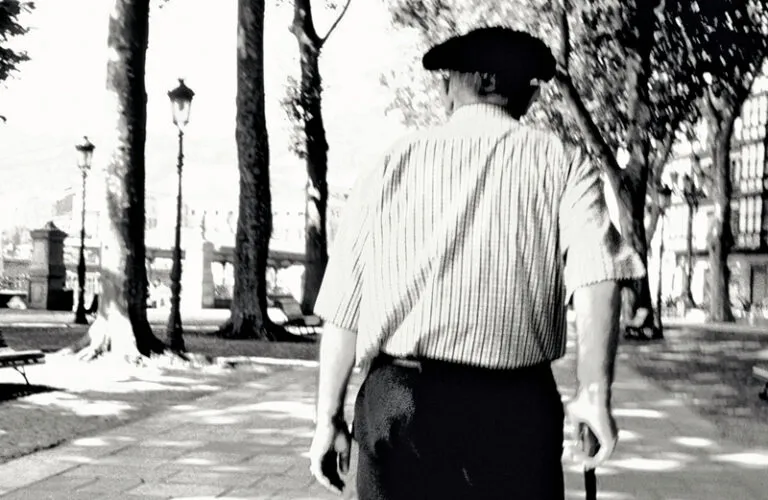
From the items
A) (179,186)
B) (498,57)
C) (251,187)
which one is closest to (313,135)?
(251,187)

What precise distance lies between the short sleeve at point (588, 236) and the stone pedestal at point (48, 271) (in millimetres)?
32792

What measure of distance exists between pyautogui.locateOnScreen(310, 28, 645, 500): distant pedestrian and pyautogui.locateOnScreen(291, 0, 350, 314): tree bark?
26528 mm

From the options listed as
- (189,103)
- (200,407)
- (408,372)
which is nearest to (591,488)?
(408,372)

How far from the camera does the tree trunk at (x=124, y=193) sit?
1554 cm

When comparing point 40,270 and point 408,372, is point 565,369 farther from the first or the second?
point 40,270

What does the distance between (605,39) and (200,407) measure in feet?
58.1

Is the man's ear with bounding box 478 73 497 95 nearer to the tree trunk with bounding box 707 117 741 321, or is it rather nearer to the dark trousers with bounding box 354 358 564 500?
the dark trousers with bounding box 354 358 564 500

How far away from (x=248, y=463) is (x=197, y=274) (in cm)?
3387

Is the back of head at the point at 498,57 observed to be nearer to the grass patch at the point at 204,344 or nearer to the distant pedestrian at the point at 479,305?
the distant pedestrian at the point at 479,305

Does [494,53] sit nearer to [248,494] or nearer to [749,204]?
[248,494]

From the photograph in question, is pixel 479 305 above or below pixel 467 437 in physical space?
above

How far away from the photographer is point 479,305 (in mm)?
2523

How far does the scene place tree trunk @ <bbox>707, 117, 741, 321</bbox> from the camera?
39531 mm

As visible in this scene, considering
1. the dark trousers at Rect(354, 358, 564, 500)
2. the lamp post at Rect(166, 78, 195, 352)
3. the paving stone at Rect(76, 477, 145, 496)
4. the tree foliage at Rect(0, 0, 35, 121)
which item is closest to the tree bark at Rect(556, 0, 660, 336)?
the lamp post at Rect(166, 78, 195, 352)
